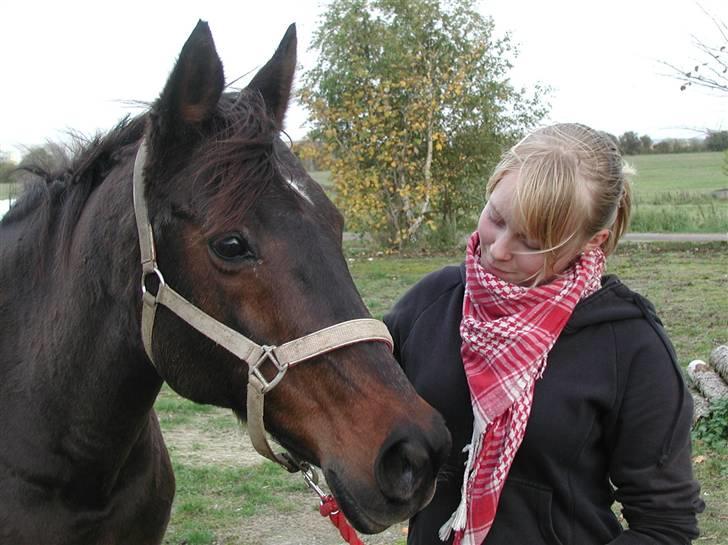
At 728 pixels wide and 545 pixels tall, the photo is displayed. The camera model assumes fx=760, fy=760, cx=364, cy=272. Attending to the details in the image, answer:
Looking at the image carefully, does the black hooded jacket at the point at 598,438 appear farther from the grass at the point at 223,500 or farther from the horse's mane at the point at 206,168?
the grass at the point at 223,500

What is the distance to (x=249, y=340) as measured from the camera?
1928 millimetres

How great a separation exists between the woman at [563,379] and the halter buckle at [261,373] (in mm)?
508

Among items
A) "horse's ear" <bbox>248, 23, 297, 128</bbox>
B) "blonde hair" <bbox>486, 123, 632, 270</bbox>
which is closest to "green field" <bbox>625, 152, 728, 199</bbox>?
"horse's ear" <bbox>248, 23, 297, 128</bbox>

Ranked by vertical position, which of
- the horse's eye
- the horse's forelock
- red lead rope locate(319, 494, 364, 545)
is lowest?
red lead rope locate(319, 494, 364, 545)

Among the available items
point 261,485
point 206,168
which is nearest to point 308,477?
point 206,168

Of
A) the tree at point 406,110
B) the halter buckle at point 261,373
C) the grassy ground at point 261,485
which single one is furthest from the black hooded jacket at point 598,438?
the tree at point 406,110

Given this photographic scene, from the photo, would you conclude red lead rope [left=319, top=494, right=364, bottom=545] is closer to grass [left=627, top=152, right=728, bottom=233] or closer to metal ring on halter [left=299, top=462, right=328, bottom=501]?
metal ring on halter [left=299, top=462, right=328, bottom=501]

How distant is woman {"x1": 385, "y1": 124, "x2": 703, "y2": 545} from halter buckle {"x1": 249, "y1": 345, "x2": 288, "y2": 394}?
1.67 ft

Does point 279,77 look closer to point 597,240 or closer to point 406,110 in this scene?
point 597,240

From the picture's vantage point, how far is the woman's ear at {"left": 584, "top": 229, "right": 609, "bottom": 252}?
2050 mm

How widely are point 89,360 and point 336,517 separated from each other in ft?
2.85

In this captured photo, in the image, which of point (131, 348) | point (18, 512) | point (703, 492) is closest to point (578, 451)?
point (131, 348)

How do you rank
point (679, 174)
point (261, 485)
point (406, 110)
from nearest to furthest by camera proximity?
point (261, 485), point (406, 110), point (679, 174)

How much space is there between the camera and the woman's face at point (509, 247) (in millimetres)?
2029
